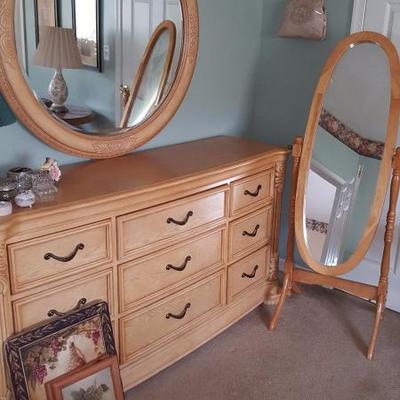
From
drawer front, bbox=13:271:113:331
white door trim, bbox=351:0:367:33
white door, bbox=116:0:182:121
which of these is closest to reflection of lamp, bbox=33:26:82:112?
white door, bbox=116:0:182:121

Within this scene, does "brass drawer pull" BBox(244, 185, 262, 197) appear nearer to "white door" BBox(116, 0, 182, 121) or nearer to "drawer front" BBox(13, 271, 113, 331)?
"white door" BBox(116, 0, 182, 121)

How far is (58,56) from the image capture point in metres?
1.88

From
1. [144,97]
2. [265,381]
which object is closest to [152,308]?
[265,381]

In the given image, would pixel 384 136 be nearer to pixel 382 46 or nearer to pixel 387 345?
pixel 382 46

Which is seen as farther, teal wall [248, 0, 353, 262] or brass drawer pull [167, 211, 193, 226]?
teal wall [248, 0, 353, 262]

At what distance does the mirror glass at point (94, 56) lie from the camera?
5.94ft

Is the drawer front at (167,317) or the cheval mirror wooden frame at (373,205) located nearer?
the drawer front at (167,317)

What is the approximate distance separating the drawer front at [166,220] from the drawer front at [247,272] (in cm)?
33

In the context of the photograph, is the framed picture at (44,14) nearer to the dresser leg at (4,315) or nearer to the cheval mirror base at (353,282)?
the dresser leg at (4,315)

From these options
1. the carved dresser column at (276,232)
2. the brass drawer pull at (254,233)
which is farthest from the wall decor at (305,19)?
the brass drawer pull at (254,233)

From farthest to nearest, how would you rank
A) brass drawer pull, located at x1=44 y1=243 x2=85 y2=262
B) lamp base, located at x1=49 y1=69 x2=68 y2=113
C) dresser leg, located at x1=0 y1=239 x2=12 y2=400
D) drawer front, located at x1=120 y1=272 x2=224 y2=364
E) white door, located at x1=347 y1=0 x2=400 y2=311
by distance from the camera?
white door, located at x1=347 y1=0 x2=400 y2=311 < drawer front, located at x1=120 y1=272 x2=224 y2=364 < lamp base, located at x1=49 y1=69 x2=68 y2=113 < brass drawer pull, located at x1=44 y1=243 x2=85 y2=262 < dresser leg, located at x1=0 y1=239 x2=12 y2=400

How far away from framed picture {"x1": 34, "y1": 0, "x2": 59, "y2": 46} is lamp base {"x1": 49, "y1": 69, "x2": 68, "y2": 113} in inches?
5.4

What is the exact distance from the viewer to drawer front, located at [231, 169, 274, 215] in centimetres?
231

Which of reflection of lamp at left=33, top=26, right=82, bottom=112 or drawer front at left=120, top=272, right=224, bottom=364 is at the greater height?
reflection of lamp at left=33, top=26, right=82, bottom=112
